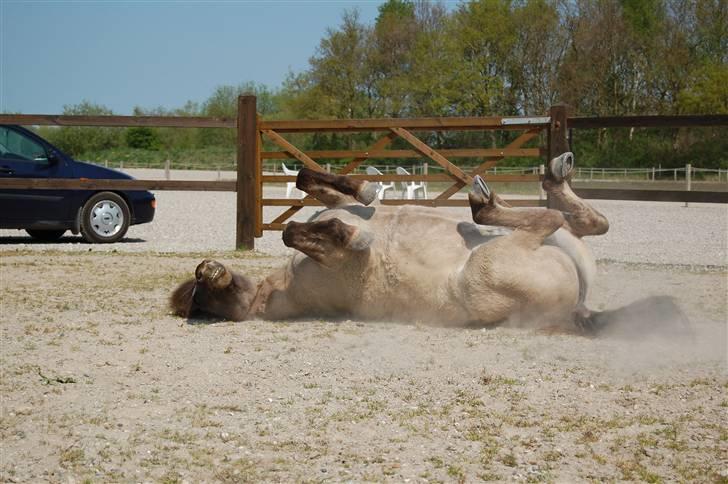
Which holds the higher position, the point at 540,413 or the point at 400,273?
the point at 400,273

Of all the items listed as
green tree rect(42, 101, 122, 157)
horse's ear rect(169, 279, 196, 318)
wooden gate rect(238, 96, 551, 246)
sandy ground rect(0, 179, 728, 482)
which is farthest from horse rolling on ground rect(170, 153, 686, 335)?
green tree rect(42, 101, 122, 157)

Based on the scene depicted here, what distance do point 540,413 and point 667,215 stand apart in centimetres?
1791

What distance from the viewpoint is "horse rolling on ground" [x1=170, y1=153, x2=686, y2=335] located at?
4.86 meters

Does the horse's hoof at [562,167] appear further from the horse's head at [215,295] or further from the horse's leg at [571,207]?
the horse's head at [215,295]

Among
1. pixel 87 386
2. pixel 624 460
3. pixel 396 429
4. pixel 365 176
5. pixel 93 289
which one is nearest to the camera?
pixel 624 460

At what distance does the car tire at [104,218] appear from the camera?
→ 1216 centimetres

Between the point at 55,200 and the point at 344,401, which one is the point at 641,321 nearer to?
the point at 344,401

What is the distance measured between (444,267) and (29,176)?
28.8 ft

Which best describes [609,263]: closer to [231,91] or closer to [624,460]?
[624,460]

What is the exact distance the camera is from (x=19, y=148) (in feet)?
39.8

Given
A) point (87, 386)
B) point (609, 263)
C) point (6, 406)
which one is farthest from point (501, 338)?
point (609, 263)

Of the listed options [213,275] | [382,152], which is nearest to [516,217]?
[213,275]

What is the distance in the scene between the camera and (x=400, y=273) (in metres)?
5.06

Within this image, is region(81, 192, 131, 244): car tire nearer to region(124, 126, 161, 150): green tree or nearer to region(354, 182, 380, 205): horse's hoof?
region(354, 182, 380, 205): horse's hoof
